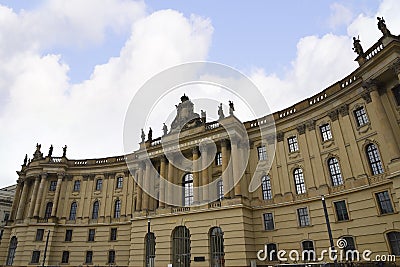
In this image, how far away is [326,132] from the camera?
30.3 metres

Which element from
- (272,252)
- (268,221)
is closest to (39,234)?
(268,221)

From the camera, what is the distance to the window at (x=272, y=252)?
96.9ft

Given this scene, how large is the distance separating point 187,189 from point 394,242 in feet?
77.4

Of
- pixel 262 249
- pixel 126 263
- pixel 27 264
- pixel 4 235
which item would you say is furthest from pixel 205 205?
pixel 4 235

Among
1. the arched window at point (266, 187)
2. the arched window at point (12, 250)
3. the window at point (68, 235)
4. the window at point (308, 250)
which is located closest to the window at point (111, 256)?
the window at point (68, 235)

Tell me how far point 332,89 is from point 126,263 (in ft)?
116

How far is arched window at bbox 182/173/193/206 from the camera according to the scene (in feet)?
124

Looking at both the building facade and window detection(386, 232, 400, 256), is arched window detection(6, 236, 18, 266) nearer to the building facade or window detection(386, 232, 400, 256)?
the building facade

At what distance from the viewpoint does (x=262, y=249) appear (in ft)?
99.8

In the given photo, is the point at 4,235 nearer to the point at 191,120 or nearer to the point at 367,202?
the point at 191,120

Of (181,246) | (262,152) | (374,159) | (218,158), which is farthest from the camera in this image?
(218,158)

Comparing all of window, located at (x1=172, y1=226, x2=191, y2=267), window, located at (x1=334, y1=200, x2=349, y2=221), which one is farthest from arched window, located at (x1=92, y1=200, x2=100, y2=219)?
window, located at (x1=334, y1=200, x2=349, y2=221)

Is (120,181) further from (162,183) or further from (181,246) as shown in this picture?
(181,246)

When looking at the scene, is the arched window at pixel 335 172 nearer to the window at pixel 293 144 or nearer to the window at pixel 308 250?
the window at pixel 293 144
